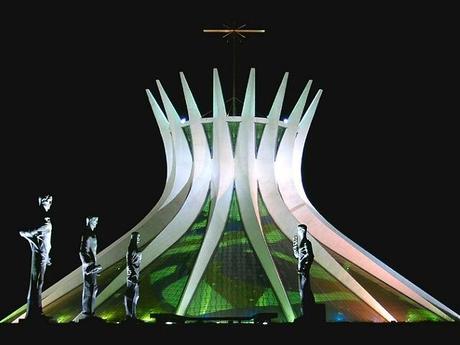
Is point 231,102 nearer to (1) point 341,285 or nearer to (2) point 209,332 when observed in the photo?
(1) point 341,285

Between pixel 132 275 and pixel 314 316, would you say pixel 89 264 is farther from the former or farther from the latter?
pixel 314 316

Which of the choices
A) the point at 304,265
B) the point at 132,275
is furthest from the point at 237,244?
the point at 304,265

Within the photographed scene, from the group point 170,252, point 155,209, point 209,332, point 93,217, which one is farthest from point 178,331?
point 155,209

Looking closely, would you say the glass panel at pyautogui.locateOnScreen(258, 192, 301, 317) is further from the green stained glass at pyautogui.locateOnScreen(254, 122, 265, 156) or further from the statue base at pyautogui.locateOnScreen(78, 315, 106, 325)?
the statue base at pyautogui.locateOnScreen(78, 315, 106, 325)

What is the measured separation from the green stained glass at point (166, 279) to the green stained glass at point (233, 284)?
656mm

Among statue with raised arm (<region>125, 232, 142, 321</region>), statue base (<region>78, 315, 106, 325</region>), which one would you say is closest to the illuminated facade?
statue with raised arm (<region>125, 232, 142, 321</region>)

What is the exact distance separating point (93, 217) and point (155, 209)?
8.70 m

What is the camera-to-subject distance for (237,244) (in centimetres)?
3256

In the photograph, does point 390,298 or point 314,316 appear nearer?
point 314,316

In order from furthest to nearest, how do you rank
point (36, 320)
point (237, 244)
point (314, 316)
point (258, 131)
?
point (258, 131) < point (237, 244) < point (36, 320) < point (314, 316)

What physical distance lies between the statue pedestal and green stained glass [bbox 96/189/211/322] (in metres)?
5.61

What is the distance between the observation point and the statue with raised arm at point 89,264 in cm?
2633

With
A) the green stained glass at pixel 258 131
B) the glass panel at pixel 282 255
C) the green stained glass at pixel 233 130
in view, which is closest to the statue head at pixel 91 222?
the glass panel at pixel 282 255

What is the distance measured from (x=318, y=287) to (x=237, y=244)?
3.16 m
